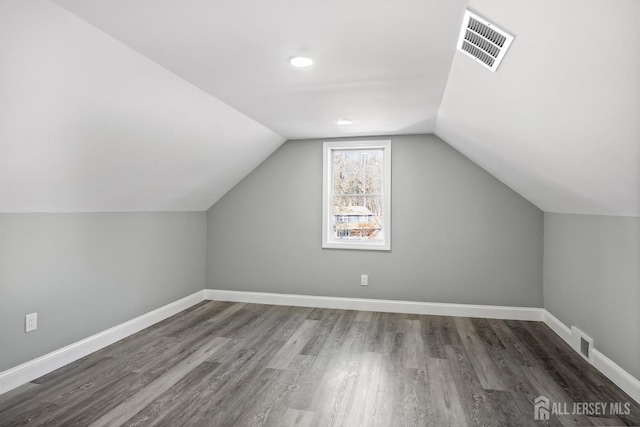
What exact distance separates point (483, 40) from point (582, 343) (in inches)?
110

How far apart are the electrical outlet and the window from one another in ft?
9.98

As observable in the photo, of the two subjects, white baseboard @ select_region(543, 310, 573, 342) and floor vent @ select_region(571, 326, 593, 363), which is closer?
floor vent @ select_region(571, 326, 593, 363)

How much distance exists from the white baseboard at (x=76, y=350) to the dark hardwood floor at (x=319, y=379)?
0.07m

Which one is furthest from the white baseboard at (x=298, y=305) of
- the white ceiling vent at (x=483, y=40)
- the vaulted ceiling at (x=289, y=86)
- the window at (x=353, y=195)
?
the white ceiling vent at (x=483, y=40)

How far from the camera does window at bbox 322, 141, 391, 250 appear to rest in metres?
4.95

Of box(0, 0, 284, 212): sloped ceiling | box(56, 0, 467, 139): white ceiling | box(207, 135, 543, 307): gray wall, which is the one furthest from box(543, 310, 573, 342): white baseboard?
box(0, 0, 284, 212): sloped ceiling

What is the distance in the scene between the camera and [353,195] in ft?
16.4

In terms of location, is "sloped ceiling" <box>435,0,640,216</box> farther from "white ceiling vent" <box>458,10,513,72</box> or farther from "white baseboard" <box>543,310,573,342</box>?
"white baseboard" <box>543,310,573,342</box>

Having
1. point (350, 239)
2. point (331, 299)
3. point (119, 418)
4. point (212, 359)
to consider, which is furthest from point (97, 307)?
point (350, 239)

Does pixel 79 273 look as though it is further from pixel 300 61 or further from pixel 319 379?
pixel 300 61

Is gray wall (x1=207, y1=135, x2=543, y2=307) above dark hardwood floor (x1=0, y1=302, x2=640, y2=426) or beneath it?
above

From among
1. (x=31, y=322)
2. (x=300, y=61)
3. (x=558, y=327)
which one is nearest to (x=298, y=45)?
(x=300, y=61)

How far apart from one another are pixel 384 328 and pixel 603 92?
308 cm

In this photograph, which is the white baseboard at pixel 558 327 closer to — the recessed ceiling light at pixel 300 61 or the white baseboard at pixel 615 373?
the white baseboard at pixel 615 373
